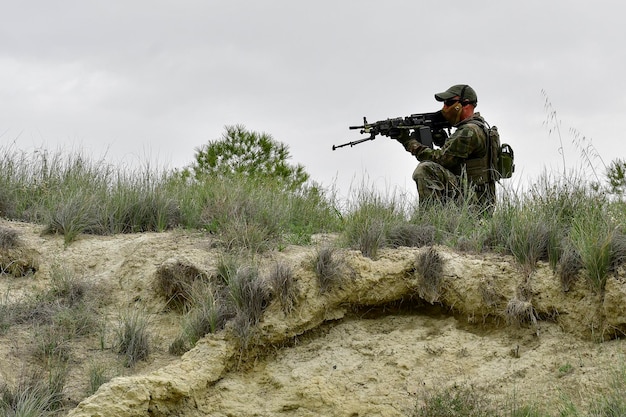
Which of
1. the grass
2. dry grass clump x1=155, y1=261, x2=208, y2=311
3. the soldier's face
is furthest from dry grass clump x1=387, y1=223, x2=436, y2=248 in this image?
the soldier's face

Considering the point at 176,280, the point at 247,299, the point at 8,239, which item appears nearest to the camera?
the point at 247,299

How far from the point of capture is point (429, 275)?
6.88 metres

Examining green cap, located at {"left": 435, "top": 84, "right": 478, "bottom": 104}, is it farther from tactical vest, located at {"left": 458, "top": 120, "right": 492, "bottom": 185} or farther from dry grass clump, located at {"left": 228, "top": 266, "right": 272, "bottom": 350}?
dry grass clump, located at {"left": 228, "top": 266, "right": 272, "bottom": 350}

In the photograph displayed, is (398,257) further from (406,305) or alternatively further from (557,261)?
(557,261)

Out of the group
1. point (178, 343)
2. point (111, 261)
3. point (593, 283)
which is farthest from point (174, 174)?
point (593, 283)

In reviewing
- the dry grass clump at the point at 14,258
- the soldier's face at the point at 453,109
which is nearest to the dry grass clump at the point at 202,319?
the dry grass clump at the point at 14,258

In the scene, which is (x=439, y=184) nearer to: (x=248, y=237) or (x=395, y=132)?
(x=395, y=132)

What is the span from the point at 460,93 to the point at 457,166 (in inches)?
33.6

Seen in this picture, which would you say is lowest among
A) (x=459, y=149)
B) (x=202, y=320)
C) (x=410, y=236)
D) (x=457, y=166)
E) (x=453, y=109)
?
(x=202, y=320)

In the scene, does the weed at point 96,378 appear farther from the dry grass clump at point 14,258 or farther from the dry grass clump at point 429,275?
the dry grass clump at point 429,275

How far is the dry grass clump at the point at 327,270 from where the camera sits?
6.86 metres

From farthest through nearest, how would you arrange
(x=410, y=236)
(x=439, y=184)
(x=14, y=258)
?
(x=439, y=184) → (x=14, y=258) → (x=410, y=236)

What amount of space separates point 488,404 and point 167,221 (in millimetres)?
4065

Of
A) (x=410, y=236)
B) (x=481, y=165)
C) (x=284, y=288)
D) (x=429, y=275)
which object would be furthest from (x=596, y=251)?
(x=481, y=165)
